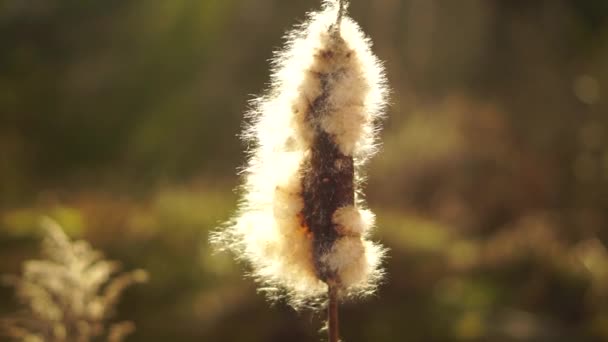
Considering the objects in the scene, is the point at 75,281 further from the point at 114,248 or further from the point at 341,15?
the point at 114,248

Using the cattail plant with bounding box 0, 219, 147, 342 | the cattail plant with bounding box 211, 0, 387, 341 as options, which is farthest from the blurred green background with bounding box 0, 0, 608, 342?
the cattail plant with bounding box 211, 0, 387, 341

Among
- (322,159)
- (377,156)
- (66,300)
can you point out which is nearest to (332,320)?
(322,159)

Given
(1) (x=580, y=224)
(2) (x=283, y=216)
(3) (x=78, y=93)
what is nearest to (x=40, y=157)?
(3) (x=78, y=93)

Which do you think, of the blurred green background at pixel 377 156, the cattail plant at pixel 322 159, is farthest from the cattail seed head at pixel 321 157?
the blurred green background at pixel 377 156

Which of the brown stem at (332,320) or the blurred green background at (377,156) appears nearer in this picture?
the brown stem at (332,320)

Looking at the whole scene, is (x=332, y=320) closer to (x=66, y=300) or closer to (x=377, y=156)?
(x=66, y=300)

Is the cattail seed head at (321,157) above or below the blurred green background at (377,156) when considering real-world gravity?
below

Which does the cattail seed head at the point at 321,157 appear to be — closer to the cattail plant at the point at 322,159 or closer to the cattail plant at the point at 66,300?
the cattail plant at the point at 322,159
